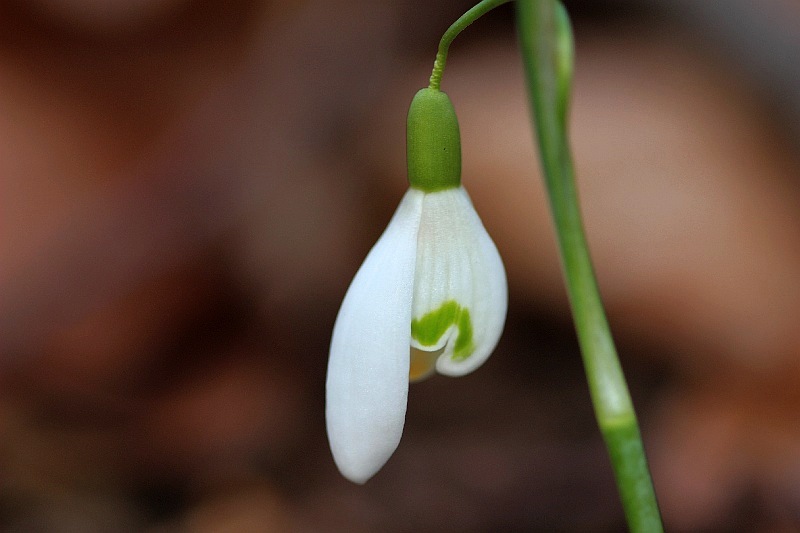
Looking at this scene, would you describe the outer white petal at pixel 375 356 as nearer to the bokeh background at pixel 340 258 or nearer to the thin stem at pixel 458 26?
the thin stem at pixel 458 26

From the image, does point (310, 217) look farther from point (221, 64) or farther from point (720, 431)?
point (720, 431)

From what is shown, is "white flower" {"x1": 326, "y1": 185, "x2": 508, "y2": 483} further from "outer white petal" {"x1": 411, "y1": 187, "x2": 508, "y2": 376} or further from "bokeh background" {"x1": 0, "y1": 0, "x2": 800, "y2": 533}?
"bokeh background" {"x1": 0, "y1": 0, "x2": 800, "y2": 533}

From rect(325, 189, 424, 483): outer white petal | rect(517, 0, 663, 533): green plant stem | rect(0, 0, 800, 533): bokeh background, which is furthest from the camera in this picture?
rect(0, 0, 800, 533): bokeh background

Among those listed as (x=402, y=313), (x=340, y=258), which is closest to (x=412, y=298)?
(x=402, y=313)

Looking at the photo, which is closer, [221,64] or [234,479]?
[234,479]

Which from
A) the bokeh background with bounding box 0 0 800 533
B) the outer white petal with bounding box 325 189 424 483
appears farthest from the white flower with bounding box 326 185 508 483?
the bokeh background with bounding box 0 0 800 533

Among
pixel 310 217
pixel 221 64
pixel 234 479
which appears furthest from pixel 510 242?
pixel 221 64

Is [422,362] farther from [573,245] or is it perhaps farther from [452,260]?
[573,245]

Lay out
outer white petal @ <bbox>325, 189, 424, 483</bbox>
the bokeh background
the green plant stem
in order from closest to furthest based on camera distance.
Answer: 1. the green plant stem
2. outer white petal @ <bbox>325, 189, 424, 483</bbox>
3. the bokeh background
